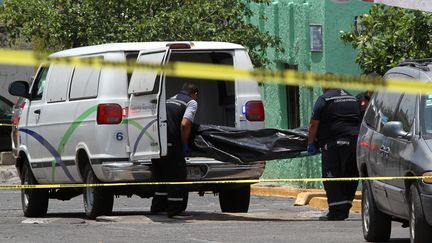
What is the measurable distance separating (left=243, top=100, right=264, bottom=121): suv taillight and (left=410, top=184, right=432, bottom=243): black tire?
520cm

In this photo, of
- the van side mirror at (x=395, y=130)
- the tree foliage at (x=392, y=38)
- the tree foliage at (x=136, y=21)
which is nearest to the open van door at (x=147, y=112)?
the tree foliage at (x=392, y=38)

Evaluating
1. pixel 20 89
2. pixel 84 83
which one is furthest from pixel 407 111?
pixel 20 89

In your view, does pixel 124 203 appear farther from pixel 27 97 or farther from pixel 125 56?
pixel 125 56

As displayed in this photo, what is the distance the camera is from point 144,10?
23.5 metres

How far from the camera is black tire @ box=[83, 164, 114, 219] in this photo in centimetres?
1566

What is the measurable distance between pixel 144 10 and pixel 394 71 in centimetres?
1152

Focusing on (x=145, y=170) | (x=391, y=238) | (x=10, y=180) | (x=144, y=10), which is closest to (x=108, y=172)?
(x=145, y=170)

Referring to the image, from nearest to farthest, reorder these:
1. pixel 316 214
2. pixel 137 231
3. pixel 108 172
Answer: pixel 137 231 < pixel 108 172 < pixel 316 214

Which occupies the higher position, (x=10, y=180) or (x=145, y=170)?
(x=145, y=170)

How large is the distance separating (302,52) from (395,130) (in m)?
13.3

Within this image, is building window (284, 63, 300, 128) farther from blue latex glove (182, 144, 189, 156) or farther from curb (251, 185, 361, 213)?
blue latex glove (182, 144, 189, 156)

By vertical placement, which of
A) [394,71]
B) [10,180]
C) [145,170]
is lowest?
[10,180]

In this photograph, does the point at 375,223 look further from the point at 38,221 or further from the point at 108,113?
the point at 38,221

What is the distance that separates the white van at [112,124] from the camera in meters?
15.2
